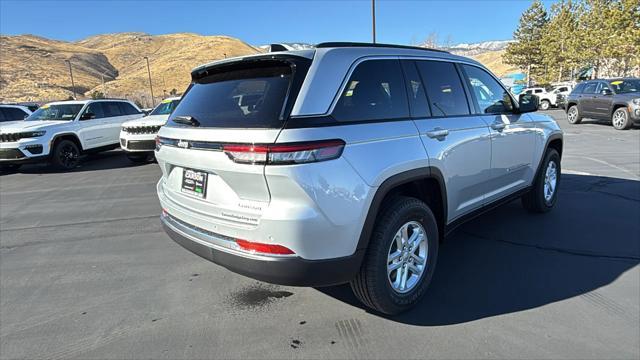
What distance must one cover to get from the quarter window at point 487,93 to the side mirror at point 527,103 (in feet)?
0.36

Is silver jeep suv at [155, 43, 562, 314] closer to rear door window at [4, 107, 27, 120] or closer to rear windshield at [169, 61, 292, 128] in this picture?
rear windshield at [169, 61, 292, 128]

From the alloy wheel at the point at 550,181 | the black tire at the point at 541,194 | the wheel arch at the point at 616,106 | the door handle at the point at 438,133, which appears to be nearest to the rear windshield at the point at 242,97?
the door handle at the point at 438,133

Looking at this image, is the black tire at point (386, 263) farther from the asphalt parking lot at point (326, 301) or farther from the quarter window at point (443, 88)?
the quarter window at point (443, 88)

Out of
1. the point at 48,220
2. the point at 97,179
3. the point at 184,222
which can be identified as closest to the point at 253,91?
the point at 184,222

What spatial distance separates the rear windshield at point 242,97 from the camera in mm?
2293

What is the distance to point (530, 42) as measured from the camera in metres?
48.8

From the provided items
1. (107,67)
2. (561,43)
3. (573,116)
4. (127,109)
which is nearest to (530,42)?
(561,43)

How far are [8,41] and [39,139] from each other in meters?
131

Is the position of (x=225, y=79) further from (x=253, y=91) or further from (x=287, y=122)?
(x=287, y=122)

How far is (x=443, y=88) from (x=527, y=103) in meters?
1.48

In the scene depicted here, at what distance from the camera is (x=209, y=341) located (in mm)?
2602

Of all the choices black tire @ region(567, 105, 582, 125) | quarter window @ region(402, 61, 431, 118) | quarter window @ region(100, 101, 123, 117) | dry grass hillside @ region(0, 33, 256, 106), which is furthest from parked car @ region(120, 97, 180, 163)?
dry grass hillside @ region(0, 33, 256, 106)

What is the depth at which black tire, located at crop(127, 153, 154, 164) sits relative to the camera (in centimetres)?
1030

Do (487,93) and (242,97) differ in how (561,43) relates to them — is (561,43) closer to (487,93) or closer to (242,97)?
(487,93)
